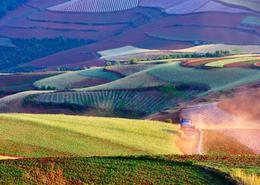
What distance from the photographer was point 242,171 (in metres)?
24.2

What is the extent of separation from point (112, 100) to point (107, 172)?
109 ft

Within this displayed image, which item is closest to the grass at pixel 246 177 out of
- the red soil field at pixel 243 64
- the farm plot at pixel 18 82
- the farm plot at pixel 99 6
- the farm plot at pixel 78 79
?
the red soil field at pixel 243 64

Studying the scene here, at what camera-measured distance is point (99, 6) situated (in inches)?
5728

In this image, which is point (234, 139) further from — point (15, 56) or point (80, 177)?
point (15, 56)

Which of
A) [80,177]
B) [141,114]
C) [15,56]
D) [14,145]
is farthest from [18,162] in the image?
[15,56]

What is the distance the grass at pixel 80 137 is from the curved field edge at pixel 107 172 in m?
5.61

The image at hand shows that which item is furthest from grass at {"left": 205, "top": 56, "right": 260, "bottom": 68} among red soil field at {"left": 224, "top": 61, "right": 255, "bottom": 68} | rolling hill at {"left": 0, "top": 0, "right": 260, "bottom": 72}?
rolling hill at {"left": 0, "top": 0, "right": 260, "bottom": 72}

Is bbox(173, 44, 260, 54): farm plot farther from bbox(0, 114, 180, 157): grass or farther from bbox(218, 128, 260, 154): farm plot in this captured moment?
bbox(0, 114, 180, 157): grass

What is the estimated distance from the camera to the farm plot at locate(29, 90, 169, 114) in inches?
2138

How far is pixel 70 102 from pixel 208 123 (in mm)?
17180

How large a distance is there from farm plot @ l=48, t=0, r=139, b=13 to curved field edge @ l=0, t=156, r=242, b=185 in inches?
4724

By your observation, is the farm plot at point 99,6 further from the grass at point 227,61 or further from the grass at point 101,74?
the grass at point 227,61

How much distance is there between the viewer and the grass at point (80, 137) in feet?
101

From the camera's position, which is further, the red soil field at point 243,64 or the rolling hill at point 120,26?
the rolling hill at point 120,26
